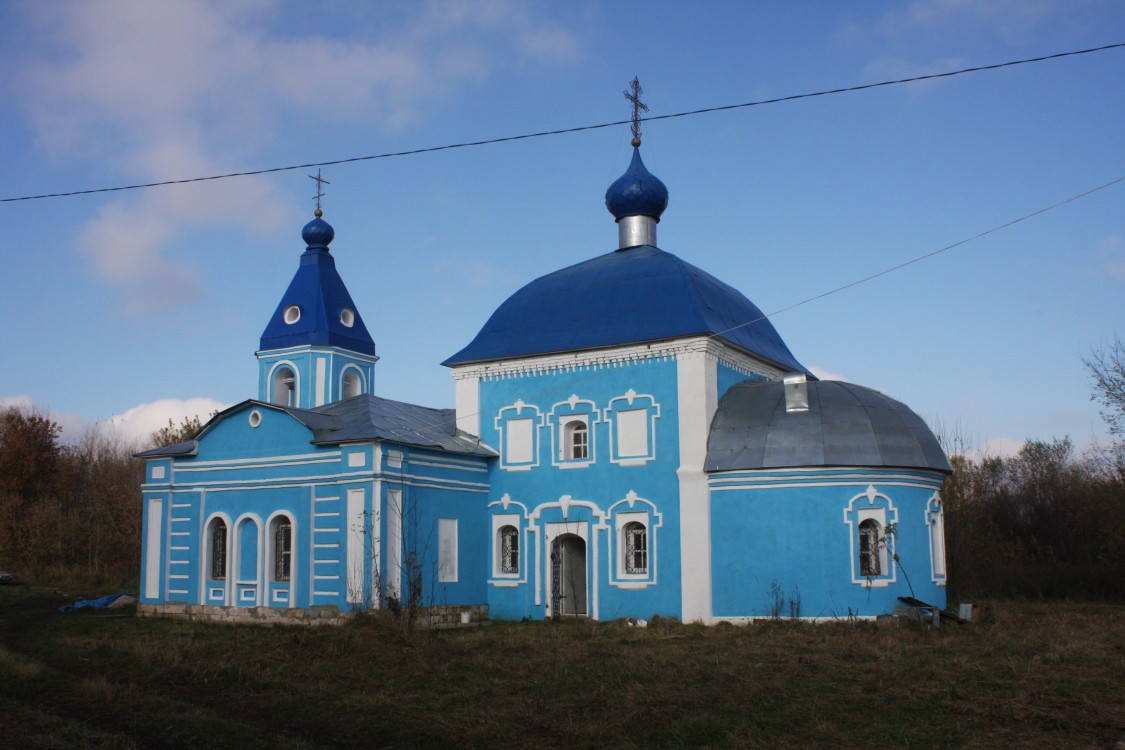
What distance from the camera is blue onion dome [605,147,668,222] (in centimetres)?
2320

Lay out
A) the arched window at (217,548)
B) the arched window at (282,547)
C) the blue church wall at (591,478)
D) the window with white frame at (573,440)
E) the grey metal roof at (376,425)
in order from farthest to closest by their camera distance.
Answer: the arched window at (217,548) → the window with white frame at (573,440) → the arched window at (282,547) → the blue church wall at (591,478) → the grey metal roof at (376,425)

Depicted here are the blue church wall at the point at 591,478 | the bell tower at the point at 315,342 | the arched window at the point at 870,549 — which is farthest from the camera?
the bell tower at the point at 315,342

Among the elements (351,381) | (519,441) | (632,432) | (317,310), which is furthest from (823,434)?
(317,310)

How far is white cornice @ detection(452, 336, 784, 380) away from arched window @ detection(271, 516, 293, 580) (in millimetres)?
4711

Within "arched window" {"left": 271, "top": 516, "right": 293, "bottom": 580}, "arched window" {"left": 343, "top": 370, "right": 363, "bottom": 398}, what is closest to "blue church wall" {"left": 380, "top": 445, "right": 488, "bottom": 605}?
"arched window" {"left": 271, "top": 516, "right": 293, "bottom": 580}

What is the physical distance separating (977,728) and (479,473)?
13535 mm

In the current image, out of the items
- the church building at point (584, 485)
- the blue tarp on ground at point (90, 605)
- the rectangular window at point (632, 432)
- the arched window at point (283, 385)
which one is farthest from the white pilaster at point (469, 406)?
the blue tarp on ground at point (90, 605)

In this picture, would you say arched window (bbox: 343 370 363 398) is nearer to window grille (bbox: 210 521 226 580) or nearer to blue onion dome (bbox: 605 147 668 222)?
window grille (bbox: 210 521 226 580)

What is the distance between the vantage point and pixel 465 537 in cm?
2033

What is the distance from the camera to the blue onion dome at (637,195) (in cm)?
2320

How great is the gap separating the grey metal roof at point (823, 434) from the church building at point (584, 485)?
39 mm

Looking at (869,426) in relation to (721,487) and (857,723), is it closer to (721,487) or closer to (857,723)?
(721,487)

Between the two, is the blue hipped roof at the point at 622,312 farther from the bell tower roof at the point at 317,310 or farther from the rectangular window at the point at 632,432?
the bell tower roof at the point at 317,310

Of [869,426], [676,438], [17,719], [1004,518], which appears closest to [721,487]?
[676,438]
